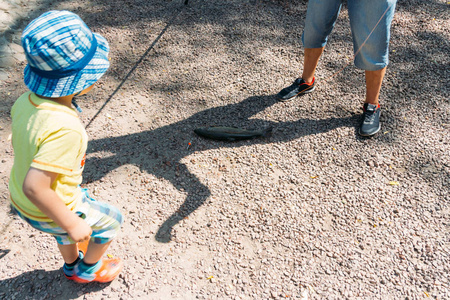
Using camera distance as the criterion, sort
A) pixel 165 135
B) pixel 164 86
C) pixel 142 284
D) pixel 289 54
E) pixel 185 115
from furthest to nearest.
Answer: pixel 289 54
pixel 164 86
pixel 185 115
pixel 165 135
pixel 142 284

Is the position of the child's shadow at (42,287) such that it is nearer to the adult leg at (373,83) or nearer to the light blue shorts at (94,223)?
the light blue shorts at (94,223)

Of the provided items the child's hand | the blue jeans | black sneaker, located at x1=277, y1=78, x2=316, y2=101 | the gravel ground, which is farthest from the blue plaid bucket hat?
black sneaker, located at x1=277, y1=78, x2=316, y2=101

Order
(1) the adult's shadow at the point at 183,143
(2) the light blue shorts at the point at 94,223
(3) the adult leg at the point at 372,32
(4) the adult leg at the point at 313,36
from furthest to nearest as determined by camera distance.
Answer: (4) the adult leg at the point at 313,36 < (1) the adult's shadow at the point at 183,143 < (3) the adult leg at the point at 372,32 < (2) the light blue shorts at the point at 94,223

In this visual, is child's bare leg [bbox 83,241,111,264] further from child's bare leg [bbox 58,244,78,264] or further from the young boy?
the young boy

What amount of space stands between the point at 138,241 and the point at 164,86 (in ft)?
6.68

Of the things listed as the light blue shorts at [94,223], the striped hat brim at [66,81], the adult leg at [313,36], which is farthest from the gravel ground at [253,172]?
the striped hat brim at [66,81]

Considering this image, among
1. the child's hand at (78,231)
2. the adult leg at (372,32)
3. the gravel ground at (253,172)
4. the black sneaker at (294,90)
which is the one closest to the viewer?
the child's hand at (78,231)

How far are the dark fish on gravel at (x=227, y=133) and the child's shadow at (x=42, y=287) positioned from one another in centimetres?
163

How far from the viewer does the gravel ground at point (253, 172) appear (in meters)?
2.35

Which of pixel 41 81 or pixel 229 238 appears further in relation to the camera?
pixel 229 238

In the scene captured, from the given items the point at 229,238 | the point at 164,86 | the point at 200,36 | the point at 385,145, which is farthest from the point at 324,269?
the point at 200,36

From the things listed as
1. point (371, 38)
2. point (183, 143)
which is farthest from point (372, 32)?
point (183, 143)

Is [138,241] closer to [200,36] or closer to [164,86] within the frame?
[164,86]

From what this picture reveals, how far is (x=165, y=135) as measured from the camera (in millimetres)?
3375
